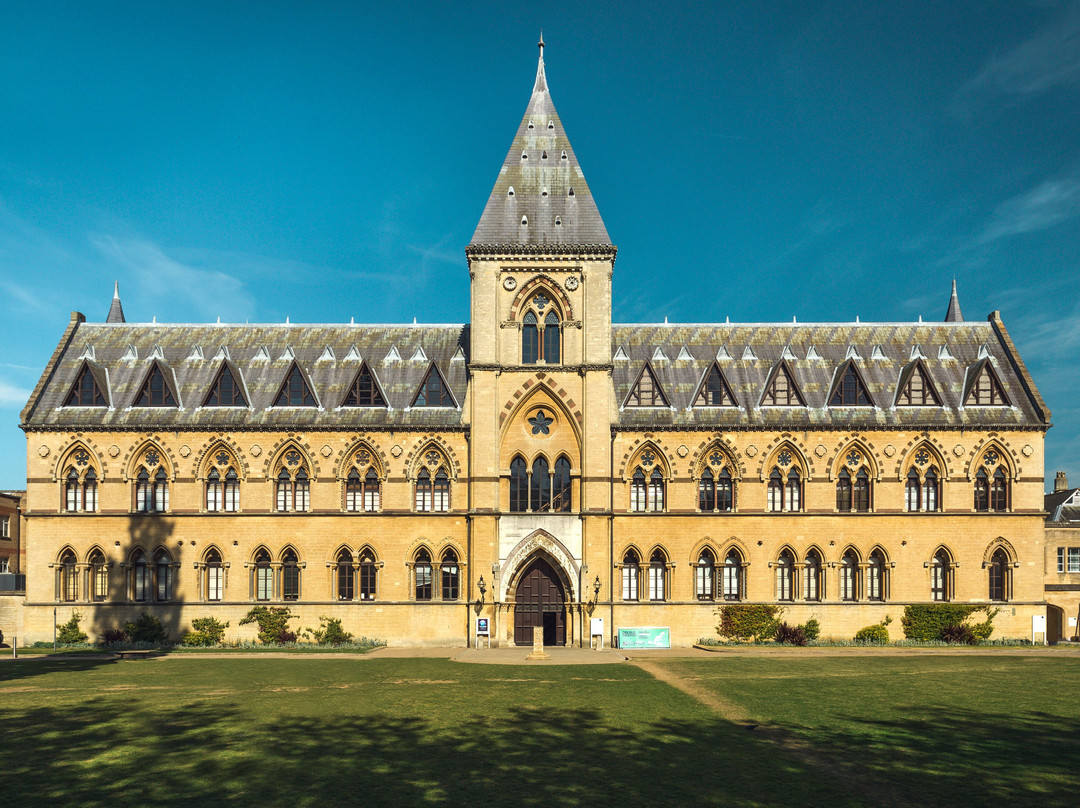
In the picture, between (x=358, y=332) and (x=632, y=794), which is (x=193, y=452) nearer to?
(x=358, y=332)

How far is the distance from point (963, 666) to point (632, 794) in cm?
2539

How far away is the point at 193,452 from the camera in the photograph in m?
45.1

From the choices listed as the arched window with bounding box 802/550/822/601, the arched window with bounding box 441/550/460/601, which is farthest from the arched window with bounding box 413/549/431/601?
the arched window with bounding box 802/550/822/601

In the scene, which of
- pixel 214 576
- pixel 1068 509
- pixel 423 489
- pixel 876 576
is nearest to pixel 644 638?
pixel 876 576

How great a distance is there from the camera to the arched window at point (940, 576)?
147 feet

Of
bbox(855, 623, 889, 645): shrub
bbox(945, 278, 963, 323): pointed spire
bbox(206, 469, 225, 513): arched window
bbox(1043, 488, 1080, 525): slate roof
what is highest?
bbox(945, 278, 963, 323): pointed spire

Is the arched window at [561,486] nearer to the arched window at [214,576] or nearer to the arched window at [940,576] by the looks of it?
the arched window at [214,576]

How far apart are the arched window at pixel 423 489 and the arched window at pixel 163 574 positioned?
13.5m

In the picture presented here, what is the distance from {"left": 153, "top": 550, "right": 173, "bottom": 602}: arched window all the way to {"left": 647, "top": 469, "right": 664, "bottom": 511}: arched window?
2575 centimetres

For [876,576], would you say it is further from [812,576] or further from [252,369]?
[252,369]

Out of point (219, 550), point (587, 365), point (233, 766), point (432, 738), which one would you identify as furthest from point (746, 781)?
point (219, 550)

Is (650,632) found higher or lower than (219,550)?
lower

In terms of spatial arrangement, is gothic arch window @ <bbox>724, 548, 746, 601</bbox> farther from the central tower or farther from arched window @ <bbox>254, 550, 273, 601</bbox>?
arched window @ <bbox>254, 550, 273, 601</bbox>

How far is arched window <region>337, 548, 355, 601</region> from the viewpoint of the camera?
44562 millimetres
